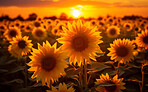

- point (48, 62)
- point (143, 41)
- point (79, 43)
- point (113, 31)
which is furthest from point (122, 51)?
point (113, 31)

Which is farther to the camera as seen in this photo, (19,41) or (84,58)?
(19,41)

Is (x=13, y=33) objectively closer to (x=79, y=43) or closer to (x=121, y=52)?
(x=121, y=52)

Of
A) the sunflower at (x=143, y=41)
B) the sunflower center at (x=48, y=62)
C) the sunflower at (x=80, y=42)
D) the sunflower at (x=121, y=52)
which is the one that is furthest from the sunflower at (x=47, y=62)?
the sunflower at (x=143, y=41)

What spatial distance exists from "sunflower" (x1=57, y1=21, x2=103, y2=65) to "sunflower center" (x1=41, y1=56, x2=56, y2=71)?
238 mm

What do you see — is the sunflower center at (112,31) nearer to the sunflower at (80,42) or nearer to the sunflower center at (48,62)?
the sunflower at (80,42)

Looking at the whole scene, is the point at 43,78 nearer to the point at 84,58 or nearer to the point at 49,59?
the point at 49,59

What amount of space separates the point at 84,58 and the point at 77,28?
1.46 ft

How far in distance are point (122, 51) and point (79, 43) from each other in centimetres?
154

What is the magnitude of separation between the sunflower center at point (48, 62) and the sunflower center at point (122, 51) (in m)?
1.79

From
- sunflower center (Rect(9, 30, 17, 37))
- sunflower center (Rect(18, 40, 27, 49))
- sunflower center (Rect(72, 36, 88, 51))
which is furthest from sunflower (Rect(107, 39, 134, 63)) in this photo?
sunflower center (Rect(9, 30, 17, 37))

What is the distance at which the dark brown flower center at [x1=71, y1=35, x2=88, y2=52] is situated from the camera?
2.59m

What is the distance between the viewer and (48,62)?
2445 millimetres

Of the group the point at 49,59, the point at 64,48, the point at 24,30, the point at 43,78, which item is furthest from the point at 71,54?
the point at 24,30

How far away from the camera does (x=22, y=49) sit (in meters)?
4.35
